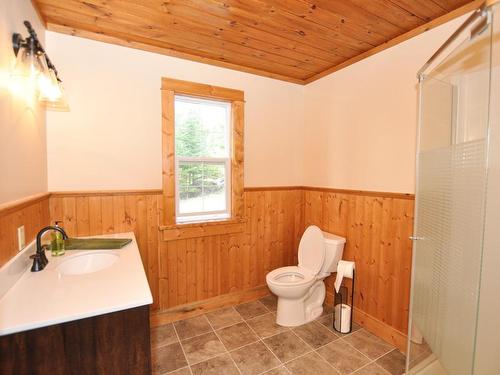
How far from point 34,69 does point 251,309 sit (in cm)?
252

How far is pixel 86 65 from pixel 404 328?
323 cm

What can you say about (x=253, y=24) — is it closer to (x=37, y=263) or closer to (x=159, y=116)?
(x=159, y=116)

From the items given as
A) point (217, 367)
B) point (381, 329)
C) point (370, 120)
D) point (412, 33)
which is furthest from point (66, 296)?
point (412, 33)

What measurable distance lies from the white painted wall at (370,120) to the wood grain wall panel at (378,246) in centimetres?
14

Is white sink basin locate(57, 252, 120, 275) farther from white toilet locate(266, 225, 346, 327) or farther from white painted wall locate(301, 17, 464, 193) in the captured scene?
white painted wall locate(301, 17, 464, 193)

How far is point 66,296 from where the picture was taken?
3.51 ft

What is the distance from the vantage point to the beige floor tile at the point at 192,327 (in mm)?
2217

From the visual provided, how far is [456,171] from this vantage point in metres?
1.35

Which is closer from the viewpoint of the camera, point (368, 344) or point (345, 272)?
point (368, 344)

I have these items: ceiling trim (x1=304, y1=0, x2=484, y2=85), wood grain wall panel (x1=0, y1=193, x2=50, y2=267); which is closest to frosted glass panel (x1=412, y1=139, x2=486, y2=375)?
ceiling trim (x1=304, y1=0, x2=484, y2=85)

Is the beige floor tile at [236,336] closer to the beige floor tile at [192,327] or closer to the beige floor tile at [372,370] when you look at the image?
the beige floor tile at [192,327]

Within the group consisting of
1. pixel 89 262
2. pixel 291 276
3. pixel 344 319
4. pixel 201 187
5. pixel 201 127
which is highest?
pixel 201 127

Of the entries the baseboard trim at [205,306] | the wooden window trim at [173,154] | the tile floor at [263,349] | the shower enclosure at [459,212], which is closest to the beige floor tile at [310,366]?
the tile floor at [263,349]

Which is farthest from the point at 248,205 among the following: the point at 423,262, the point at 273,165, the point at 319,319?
the point at 423,262
